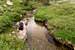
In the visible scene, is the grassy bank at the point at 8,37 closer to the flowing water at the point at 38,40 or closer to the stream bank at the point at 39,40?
the stream bank at the point at 39,40

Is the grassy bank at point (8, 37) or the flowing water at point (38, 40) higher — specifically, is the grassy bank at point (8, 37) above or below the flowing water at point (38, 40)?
above

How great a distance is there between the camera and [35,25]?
2492cm

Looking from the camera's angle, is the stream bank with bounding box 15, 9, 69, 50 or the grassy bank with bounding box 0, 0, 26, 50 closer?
the grassy bank with bounding box 0, 0, 26, 50

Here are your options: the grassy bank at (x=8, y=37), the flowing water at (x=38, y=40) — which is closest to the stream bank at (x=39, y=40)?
the flowing water at (x=38, y=40)

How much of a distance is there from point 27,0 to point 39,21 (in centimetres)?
1508

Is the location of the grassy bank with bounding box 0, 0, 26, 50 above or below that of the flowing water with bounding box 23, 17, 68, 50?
above

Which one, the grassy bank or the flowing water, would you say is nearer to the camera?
the grassy bank

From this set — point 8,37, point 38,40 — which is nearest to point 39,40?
point 38,40

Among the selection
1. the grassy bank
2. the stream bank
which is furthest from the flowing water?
the grassy bank

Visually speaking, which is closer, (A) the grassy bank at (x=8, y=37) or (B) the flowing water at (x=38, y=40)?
(A) the grassy bank at (x=8, y=37)

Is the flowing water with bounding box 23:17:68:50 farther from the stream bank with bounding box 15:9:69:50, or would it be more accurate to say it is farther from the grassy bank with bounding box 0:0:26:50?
the grassy bank with bounding box 0:0:26:50

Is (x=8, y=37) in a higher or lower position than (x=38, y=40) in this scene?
higher

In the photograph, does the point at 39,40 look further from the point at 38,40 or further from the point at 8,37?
the point at 8,37

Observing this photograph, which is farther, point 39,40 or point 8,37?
point 39,40
